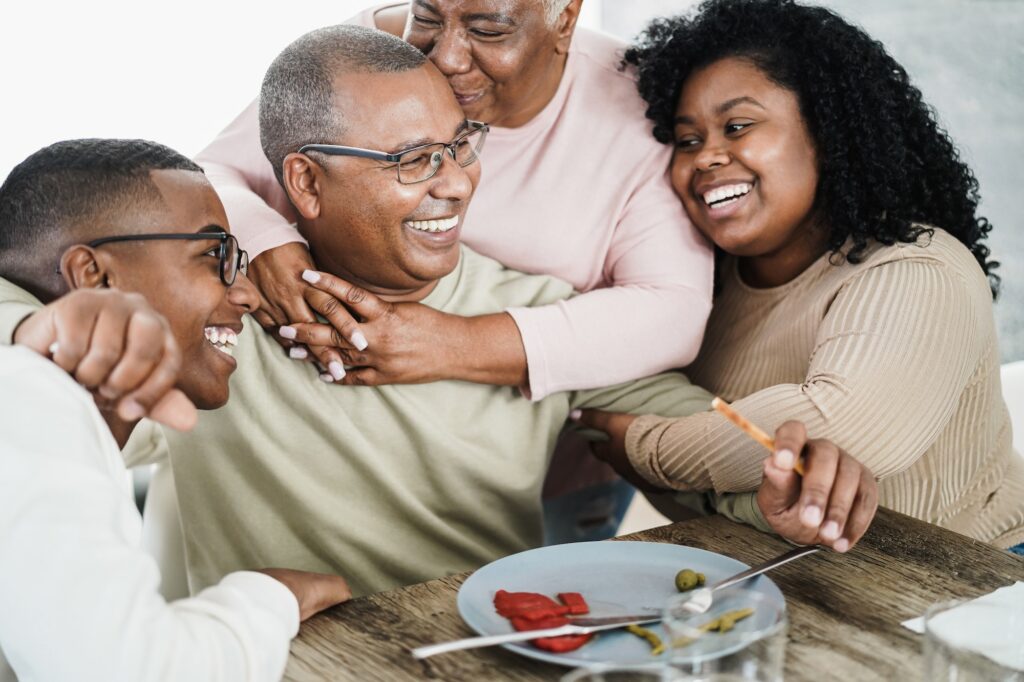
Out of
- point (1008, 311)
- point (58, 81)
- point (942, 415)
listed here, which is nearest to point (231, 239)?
point (942, 415)

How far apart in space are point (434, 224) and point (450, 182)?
8cm

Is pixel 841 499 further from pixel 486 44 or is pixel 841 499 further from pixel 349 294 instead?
pixel 486 44

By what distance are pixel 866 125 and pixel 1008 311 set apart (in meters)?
2.58

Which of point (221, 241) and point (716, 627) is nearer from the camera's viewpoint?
point (716, 627)

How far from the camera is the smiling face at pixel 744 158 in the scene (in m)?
1.99

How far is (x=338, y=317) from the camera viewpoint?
175 centimetres

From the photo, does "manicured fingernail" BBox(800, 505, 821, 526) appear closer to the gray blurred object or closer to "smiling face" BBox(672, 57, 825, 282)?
"smiling face" BBox(672, 57, 825, 282)

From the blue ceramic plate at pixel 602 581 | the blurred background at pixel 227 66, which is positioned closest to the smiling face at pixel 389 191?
the blue ceramic plate at pixel 602 581

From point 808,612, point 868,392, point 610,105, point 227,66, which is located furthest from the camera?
point 227,66

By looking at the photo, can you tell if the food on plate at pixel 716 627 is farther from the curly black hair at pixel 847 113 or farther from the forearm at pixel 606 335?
the curly black hair at pixel 847 113

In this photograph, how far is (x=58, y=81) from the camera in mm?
3195

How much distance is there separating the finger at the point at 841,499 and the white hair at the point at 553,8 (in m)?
0.99

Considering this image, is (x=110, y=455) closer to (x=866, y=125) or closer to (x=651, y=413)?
(x=651, y=413)

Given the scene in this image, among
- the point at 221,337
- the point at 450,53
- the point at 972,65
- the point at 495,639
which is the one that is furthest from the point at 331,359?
the point at 972,65
